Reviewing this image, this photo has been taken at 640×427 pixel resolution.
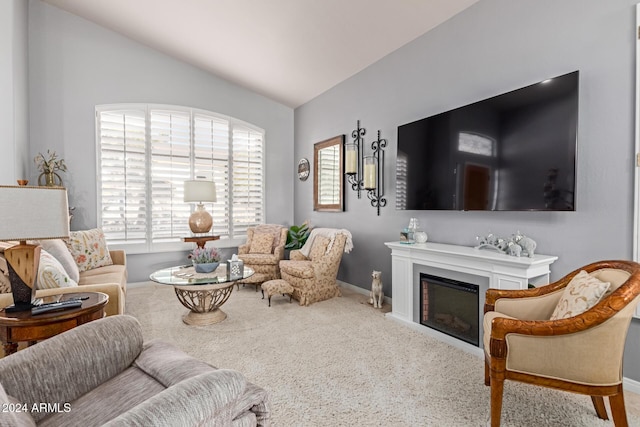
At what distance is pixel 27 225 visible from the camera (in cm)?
168

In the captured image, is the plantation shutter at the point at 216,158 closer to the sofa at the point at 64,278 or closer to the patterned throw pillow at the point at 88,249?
the patterned throw pillow at the point at 88,249

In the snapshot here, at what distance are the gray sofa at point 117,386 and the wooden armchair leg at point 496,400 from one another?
1249 mm

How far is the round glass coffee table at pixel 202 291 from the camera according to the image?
10.6ft

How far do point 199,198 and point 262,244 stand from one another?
45.5 inches

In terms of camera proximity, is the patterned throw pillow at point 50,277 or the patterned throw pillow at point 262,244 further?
the patterned throw pillow at point 262,244

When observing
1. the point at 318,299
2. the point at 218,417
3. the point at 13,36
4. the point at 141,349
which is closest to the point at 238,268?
the point at 318,299

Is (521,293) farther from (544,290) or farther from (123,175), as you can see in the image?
(123,175)

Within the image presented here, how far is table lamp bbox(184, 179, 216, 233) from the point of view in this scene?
15.4 ft

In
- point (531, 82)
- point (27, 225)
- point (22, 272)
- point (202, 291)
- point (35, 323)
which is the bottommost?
point (202, 291)

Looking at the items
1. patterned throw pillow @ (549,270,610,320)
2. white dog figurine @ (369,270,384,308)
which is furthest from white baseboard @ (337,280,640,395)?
patterned throw pillow @ (549,270,610,320)

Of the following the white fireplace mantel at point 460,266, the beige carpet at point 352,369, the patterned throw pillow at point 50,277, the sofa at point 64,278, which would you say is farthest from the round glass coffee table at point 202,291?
the white fireplace mantel at point 460,266

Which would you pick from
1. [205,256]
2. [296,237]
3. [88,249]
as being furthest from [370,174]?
[88,249]

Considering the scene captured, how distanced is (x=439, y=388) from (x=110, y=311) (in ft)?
7.96

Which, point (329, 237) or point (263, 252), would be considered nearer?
point (329, 237)
